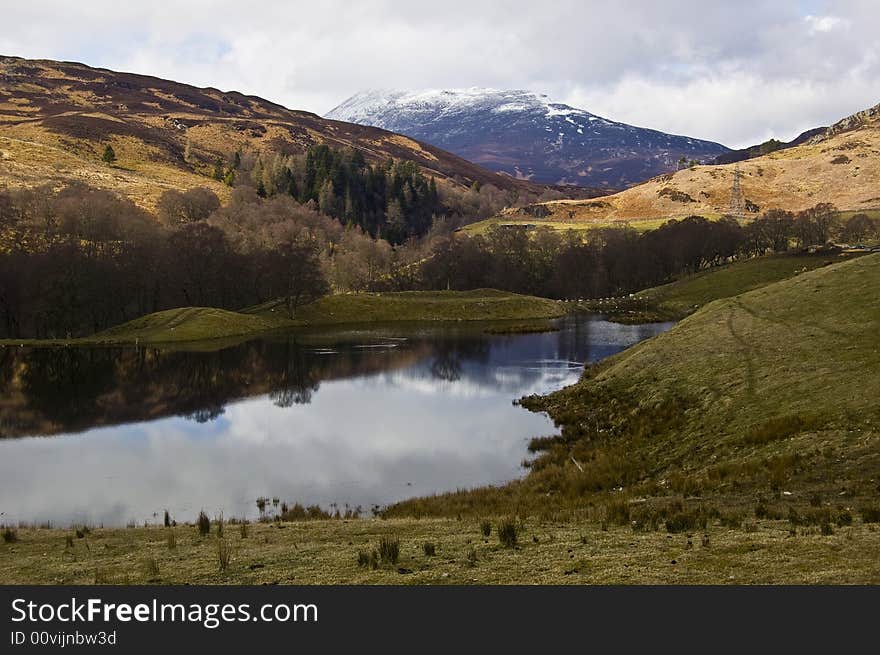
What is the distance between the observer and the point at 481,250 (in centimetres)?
16850

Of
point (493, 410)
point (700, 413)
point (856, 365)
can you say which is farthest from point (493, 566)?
point (493, 410)

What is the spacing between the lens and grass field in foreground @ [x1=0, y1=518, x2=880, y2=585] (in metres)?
11.6

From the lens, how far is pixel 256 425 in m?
46.3

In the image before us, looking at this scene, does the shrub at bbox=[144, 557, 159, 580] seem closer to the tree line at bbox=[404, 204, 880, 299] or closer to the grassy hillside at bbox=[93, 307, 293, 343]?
the grassy hillside at bbox=[93, 307, 293, 343]

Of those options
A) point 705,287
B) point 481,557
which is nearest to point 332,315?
point 705,287

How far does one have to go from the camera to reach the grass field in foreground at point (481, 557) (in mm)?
11555

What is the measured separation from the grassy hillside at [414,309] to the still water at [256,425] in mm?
40494

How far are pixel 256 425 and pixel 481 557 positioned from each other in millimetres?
35318

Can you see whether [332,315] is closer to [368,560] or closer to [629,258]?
[629,258]

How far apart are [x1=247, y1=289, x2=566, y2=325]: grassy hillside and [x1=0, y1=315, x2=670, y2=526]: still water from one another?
40.5m

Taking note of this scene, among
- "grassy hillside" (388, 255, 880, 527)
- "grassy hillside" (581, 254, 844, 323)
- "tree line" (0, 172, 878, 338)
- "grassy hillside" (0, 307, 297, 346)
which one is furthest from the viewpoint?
"grassy hillside" (581, 254, 844, 323)

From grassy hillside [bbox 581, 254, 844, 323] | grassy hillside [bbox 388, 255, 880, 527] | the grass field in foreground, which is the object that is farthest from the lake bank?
the grass field in foreground

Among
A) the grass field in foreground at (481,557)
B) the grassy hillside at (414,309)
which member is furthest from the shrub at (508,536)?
the grassy hillside at (414,309)
